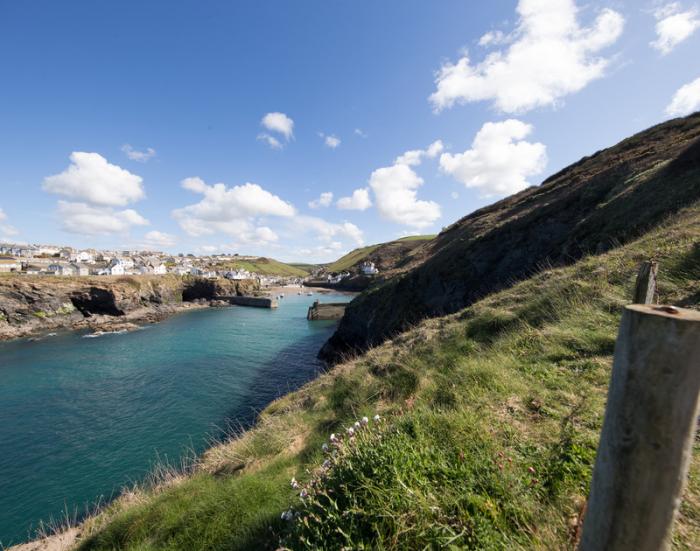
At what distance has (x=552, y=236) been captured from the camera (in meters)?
20.8

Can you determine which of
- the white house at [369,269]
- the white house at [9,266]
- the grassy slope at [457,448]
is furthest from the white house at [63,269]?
the grassy slope at [457,448]

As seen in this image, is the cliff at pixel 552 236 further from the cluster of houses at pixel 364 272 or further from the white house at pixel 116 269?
the white house at pixel 116 269

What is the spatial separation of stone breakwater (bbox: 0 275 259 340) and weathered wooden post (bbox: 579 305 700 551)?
6442cm

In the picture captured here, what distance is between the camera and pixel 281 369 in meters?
31.9

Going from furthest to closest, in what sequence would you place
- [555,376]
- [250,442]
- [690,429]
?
[250,442] → [555,376] → [690,429]

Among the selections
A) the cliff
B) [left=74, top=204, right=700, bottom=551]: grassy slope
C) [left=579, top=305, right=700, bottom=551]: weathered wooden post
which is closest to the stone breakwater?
the cliff

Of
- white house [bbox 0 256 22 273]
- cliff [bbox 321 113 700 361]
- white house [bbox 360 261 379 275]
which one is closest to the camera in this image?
cliff [bbox 321 113 700 361]

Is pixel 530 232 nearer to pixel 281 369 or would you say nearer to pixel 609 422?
pixel 609 422

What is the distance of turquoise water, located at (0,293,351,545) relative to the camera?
15.2m

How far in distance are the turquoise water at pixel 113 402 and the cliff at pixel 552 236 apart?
10.9 meters

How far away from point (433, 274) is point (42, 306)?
72.8 meters

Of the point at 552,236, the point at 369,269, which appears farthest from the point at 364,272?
the point at 552,236

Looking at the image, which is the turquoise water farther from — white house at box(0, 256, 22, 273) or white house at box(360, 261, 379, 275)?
white house at box(360, 261, 379, 275)

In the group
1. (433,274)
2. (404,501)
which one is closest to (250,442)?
(404,501)
